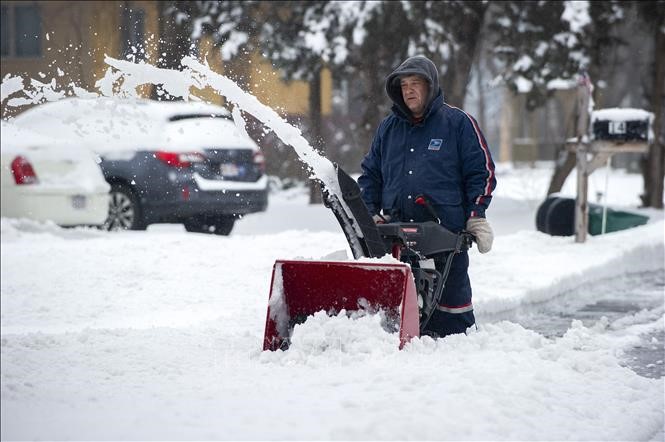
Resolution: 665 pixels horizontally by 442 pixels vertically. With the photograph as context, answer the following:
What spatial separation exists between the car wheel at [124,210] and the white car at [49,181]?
81 centimetres

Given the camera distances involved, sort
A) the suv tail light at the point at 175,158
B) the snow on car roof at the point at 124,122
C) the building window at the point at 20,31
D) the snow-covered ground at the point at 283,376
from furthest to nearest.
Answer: the building window at the point at 20,31 < the suv tail light at the point at 175,158 < the snow on car roof at the point at 124,122 < the snow-covered ground at the point at 283,376

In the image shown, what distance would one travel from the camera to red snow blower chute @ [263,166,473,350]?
17.3ft

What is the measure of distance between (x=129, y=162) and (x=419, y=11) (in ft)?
16.2

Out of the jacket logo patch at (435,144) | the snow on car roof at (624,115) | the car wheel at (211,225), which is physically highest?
the snow on car roof at (624,115)

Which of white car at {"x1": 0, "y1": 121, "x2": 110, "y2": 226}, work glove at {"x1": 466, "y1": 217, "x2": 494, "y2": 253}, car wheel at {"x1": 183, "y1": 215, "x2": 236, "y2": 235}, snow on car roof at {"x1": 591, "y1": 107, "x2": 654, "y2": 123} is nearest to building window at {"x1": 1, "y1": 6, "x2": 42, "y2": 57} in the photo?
car wheel at {"x1": 183, "y1": 215, "x2": 236, "y2": 235}

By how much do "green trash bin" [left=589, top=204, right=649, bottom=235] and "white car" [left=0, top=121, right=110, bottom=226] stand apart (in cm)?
689

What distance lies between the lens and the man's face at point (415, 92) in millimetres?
5660

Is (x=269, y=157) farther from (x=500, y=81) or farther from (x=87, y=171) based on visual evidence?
A: (x=87, y=171)

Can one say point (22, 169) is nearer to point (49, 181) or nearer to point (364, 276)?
point (49, 181)

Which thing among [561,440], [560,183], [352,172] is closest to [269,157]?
[352,172]

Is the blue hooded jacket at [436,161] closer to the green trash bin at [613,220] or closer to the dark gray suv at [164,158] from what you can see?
the dark gray suv at [164,158]

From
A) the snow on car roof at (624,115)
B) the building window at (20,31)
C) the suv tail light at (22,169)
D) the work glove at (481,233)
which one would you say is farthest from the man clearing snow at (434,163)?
the building window at (20,31)

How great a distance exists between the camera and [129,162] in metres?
12.7

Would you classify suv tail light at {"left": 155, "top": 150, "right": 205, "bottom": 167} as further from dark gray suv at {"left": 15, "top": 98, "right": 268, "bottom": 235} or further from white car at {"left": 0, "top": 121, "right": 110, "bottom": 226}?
white car at {"left": 0, "top": 121, "right": 110, "bottom": 226}
